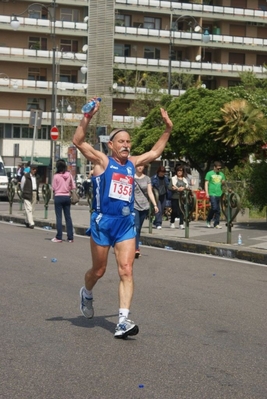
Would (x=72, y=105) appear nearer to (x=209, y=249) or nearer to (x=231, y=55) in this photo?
(x=231, y=55)

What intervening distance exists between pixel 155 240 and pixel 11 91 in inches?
2158

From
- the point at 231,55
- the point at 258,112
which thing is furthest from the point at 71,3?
the point at 258,112

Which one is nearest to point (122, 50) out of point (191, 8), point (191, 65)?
point (191, 65)

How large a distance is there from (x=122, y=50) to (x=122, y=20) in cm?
231

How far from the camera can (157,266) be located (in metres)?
15.8

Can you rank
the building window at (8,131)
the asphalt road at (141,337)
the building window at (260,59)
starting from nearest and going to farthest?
the asphalt road at (141,337) → the building window at (8,131) → the building window at (260,59)

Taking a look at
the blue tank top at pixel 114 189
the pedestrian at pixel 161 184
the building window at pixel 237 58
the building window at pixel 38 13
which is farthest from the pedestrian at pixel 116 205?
the building window at pixel 237 58

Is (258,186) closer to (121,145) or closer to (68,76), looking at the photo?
(121,145)

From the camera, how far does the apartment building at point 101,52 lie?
74.5m

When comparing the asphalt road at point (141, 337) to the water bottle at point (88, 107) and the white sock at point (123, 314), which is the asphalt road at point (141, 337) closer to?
the white sock at point (123, 314)

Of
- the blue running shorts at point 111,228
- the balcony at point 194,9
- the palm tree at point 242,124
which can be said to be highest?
the balcony at point 194,9

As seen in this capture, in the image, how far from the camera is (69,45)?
3046 inches

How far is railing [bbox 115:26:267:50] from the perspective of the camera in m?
76.7

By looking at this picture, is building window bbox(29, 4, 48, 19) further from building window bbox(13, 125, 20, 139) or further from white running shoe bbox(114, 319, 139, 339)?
white running shoe bbox(114, 319, 139, 339)
